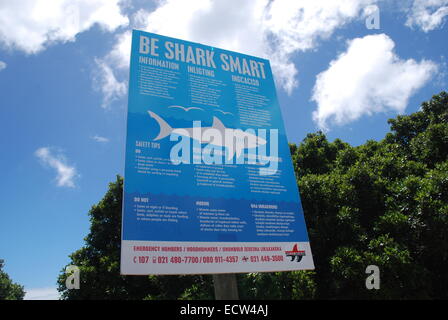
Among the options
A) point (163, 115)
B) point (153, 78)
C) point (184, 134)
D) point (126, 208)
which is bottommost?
point (126, 208)

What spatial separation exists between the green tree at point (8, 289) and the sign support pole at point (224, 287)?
32.8 meters

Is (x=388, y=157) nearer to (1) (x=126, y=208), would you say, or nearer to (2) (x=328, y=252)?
(2) (x=328, y=252)

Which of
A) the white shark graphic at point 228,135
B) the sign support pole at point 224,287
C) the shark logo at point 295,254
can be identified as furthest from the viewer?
the white shark graphic at point 228,135

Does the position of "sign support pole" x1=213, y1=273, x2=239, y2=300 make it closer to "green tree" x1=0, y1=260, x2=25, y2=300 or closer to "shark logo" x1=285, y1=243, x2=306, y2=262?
"shark logo" x1=285, y1=243, x2=306, y2=262

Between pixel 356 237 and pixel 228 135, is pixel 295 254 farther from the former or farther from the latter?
pixel 356 237

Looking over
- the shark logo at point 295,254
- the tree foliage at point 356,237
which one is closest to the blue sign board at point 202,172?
the shark logo at point 295,254

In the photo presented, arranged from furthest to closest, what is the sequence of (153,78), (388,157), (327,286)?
1. (388,157)
2. (327,286)
3. (153,78)

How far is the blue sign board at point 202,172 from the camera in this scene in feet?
19.0

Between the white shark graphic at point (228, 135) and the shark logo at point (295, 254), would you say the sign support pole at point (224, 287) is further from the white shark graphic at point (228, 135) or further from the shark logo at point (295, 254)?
the white shark graphic at point (228, 135)

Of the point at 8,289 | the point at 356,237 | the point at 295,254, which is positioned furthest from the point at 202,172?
the point at 8,289

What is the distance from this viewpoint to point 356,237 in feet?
33.9

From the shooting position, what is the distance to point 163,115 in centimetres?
712
